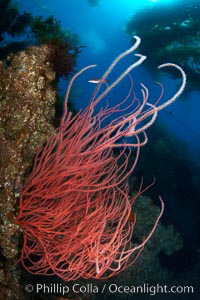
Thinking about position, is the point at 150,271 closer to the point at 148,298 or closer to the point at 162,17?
the point at 148,298

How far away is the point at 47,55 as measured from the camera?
3285 mm

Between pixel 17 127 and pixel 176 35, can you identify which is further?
pixel 176 35

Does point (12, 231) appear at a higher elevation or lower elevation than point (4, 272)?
higher

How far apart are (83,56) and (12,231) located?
5425 centimetres

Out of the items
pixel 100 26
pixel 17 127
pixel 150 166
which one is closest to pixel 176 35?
pixel 150 166

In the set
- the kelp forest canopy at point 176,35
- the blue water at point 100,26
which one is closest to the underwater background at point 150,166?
the kelp forest canopy at point 176,35

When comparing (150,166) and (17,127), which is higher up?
(150,166)

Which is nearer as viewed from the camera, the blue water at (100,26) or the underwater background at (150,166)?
the underwater background at (150,166)

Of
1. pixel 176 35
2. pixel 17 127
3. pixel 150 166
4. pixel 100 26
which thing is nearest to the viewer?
pixel 17 127

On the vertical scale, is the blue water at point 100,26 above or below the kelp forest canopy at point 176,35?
above

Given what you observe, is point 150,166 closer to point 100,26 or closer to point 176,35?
point 176,35

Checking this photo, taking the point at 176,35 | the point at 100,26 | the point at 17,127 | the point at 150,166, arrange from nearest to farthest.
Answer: the point at 17,127
the point at 150,166
the point at 176,35
the point at 100,26

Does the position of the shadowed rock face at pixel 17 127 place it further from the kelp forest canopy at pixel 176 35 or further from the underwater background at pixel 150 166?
the kelp forest canopy at pixel 176 35

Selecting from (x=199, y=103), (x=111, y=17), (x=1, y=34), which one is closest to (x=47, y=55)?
(x=1, y=34)
